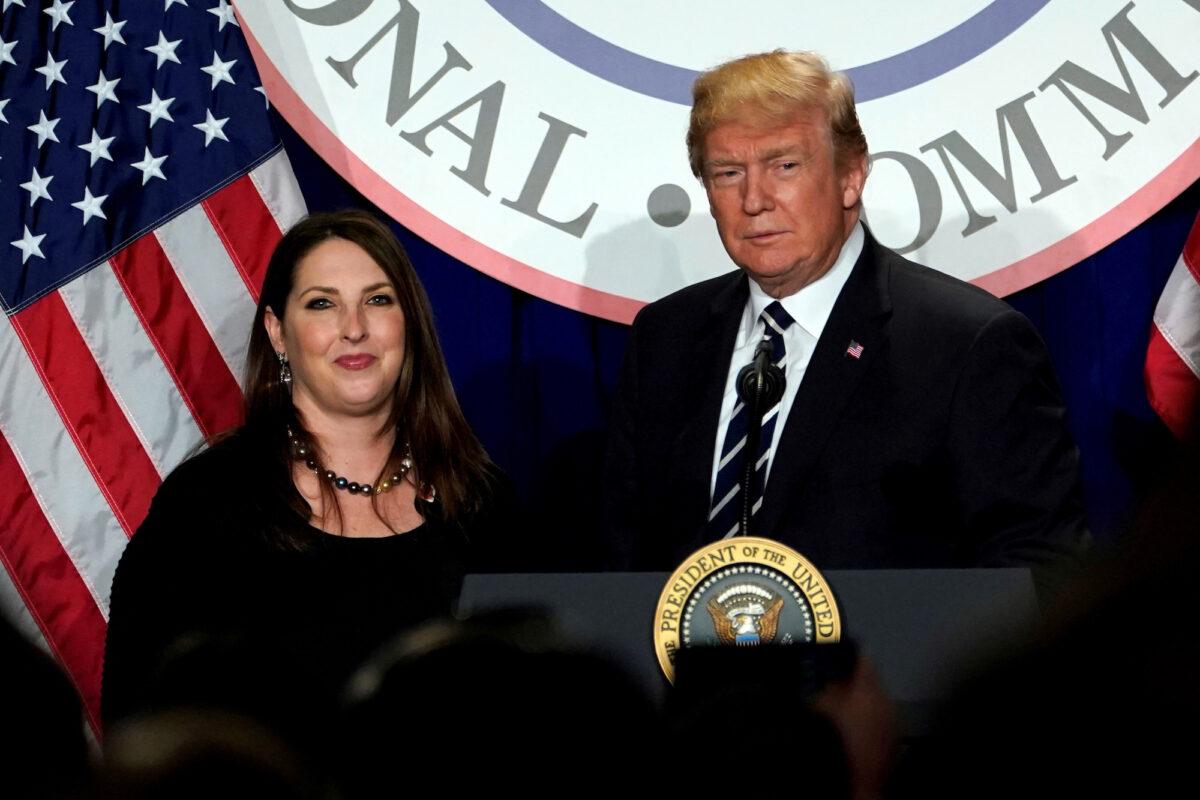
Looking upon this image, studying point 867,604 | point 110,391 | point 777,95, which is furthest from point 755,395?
point 110,391

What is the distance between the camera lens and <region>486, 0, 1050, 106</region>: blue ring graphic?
276 centimetres

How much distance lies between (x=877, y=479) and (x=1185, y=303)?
100 cm

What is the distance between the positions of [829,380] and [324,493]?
0.83 m

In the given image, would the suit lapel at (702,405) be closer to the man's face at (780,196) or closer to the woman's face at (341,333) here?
the man's face at (780,196)

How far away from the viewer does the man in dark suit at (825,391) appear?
1.97 metres

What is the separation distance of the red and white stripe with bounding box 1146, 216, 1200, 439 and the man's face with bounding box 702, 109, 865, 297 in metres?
0.82

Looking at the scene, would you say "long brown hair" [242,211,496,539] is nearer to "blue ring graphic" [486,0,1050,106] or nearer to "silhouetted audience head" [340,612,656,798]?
"blue ring graphic" [486,0,1050,106]

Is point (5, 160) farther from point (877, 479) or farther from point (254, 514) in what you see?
point (877, 479)

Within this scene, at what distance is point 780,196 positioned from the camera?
2.18m

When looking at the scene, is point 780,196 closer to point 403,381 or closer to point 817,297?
point 817,297

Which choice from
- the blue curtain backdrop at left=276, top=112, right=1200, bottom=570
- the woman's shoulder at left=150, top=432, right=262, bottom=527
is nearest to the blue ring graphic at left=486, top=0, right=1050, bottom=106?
the blue curtain backdrop at left=276, top=112, right=1200, bottom=570

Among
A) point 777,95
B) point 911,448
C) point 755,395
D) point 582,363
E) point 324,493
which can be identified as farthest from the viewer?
point 582,363

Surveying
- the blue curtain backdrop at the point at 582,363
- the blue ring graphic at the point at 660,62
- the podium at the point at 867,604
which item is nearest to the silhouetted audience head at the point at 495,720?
the podium at the point at 867,604

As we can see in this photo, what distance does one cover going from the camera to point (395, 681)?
1.89 feet
